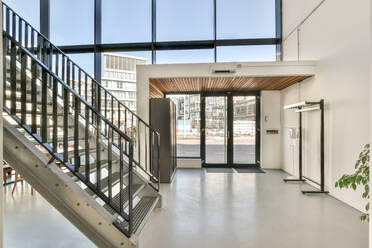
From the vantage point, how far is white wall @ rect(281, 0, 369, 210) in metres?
3.03

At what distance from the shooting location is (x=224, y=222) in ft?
8.99

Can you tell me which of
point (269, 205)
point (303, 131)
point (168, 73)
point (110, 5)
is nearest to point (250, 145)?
point (303, 131)

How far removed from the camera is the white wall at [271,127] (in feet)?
19.9

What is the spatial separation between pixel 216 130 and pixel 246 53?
247cm

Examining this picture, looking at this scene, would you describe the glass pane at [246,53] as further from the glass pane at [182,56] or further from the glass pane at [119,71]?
the glass pane at [119,71]

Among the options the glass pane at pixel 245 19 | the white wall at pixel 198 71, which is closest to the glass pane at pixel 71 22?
the white wall at pixel 198 71

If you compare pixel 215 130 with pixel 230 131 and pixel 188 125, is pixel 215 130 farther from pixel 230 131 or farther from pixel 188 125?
pixel 188 125

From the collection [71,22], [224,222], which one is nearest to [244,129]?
[224,222]

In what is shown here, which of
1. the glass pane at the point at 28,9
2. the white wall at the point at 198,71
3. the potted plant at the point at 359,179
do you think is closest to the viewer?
the potted plant at the point at 359,179

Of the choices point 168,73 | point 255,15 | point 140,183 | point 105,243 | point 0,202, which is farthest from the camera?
point 255,15

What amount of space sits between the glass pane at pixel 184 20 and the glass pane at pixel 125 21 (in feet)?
1.30

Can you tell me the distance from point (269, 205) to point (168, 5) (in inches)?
234

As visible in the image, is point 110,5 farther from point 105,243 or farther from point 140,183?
point 105,243

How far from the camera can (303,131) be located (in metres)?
4.79
